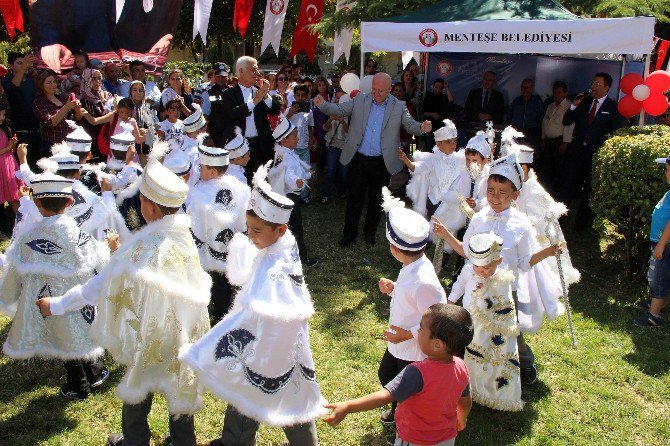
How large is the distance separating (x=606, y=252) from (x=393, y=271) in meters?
3.06

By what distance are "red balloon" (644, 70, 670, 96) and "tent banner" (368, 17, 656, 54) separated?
2.55 feet

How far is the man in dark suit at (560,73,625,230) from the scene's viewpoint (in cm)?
844

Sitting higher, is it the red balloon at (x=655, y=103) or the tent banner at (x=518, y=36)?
the tent banner at (x=518, y=36)

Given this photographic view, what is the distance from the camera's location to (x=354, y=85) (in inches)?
388

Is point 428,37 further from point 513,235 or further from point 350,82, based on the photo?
point 513,235

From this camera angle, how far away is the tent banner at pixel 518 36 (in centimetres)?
721

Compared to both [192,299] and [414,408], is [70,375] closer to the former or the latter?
[192,299]

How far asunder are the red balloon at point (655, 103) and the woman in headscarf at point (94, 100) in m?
7.54

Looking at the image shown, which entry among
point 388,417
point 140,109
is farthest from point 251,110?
point 388,417

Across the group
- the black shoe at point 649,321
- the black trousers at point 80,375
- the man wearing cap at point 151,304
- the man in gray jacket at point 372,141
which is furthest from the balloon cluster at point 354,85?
the man wearing cap at point 151,304

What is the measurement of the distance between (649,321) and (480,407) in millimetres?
2483

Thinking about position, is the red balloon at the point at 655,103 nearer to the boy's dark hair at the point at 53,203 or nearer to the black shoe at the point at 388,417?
the black shoe at the point at 388,417

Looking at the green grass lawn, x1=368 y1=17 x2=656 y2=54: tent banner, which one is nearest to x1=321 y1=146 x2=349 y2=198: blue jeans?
x1=368 y1=17 x2=656 y2=54: tent banner

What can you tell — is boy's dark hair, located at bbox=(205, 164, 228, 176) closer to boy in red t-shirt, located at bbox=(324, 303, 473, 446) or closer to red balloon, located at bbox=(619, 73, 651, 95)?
boy in red t-shirt, located at bbox=(324, 303, 473, 446)
